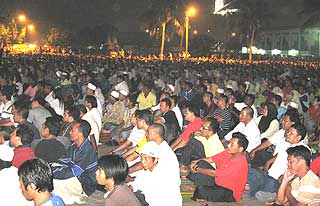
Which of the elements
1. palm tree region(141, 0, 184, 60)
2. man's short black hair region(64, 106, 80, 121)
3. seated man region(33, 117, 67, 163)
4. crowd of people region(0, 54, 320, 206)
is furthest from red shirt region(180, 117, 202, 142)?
palm tree region(141, 0, 184, 60)

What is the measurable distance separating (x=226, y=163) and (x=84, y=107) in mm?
3357

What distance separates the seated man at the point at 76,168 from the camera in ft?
23.1

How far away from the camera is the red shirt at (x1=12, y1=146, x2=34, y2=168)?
6.16 m

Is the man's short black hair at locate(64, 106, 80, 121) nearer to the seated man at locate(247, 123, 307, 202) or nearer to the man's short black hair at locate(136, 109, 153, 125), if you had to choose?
the man's short black hair at locate(136, 109, 153, 125)

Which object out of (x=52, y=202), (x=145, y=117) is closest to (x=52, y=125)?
(x=145, y=117)

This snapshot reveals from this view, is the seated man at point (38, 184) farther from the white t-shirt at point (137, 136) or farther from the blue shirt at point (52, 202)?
the white t-shirt at point (137, 136)

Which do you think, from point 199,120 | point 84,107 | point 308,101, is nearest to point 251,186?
point 199,120

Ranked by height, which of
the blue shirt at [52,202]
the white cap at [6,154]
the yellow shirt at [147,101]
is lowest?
the yellow shirt at [147,101]

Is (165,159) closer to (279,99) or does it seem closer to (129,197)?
(129,197)

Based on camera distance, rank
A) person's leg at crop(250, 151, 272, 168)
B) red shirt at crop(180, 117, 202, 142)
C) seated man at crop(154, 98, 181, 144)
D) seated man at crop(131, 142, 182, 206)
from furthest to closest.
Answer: seated man at crop(154, 98, 181, 144), red shirt at crop(180, 117, 202, 142), person's leg at crop(250, 151, 272, 168), seated man at crop(131, 142, 182, 206)

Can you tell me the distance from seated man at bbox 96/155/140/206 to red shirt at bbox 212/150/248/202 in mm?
2548

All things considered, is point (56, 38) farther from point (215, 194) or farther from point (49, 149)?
point (215, 194)

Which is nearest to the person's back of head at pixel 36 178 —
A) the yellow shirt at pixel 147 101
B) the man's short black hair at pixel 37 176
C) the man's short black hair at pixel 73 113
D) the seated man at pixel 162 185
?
the man's short black hair at pixel 37 176

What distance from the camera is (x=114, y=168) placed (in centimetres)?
473
